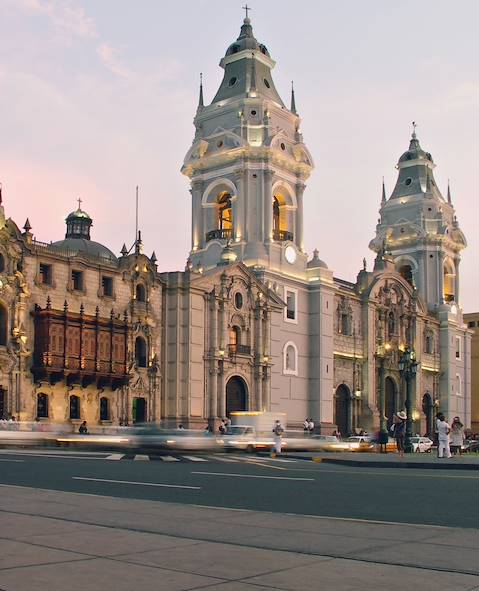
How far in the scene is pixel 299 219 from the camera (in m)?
72.0

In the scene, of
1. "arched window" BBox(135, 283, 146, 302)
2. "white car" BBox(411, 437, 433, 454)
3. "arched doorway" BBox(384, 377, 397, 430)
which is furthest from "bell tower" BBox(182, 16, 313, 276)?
"arched doorway" BBox(384, 377, 397, 430)

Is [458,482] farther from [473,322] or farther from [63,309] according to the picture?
[473,322]

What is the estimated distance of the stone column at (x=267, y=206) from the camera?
67.8m

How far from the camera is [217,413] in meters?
61.2

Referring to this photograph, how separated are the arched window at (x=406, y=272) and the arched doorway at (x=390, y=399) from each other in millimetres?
13443

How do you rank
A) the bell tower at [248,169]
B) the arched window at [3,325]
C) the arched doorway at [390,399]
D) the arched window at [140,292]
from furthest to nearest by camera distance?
the arched doorway at [390,399]
the bell tower at [248,169]
the arched window at [140,292]
the arched window at [3,325]

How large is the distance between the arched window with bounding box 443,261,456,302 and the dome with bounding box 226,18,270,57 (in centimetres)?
3205

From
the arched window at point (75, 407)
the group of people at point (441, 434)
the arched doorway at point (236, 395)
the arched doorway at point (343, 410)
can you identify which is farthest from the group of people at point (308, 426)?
the group of people at point (441, 434)

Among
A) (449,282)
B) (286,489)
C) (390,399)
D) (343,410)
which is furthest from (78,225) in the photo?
(286,489)

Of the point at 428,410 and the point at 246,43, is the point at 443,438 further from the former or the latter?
A: the point at 428,410

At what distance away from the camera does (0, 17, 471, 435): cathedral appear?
2030 inches

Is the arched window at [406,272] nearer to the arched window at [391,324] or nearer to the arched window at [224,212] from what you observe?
the arched window at [391,324]

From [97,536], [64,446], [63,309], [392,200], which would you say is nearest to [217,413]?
[63,309]

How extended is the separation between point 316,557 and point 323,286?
63024mm
